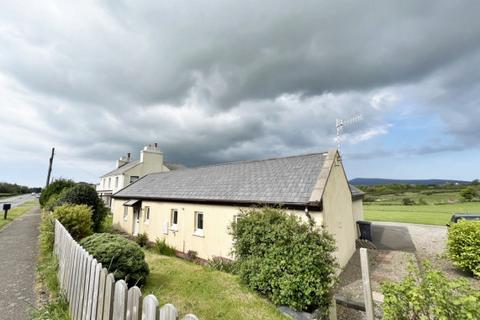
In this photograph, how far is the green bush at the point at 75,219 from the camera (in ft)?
35.1

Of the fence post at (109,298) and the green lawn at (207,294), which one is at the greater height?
the fence post at (109,298)

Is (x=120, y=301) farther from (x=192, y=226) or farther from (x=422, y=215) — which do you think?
(x=422, y=215)

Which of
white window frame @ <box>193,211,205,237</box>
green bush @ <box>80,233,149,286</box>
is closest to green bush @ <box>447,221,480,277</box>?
white window frame @ <box>193,211,205,237</box>

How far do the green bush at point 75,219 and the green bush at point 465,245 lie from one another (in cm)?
1704

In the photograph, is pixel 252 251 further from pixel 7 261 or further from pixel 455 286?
pixel 7 261

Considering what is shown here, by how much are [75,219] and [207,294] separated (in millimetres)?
8249

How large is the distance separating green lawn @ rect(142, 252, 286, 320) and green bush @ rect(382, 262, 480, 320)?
347 cm

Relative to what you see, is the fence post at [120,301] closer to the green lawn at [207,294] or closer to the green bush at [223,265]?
the green lawn at [207,294]

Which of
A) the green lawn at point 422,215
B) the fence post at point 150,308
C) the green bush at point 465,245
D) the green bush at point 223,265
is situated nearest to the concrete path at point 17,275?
the fence post at point 150,308

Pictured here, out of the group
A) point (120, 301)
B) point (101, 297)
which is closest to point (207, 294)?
point (101, 297)

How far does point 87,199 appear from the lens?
16.3 m

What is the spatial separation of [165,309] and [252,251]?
225 inches

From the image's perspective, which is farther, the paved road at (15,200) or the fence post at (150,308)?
the paved road at (15,200)

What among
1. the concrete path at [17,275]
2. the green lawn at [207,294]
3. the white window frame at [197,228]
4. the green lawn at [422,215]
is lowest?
the green lawn at [422,215]
